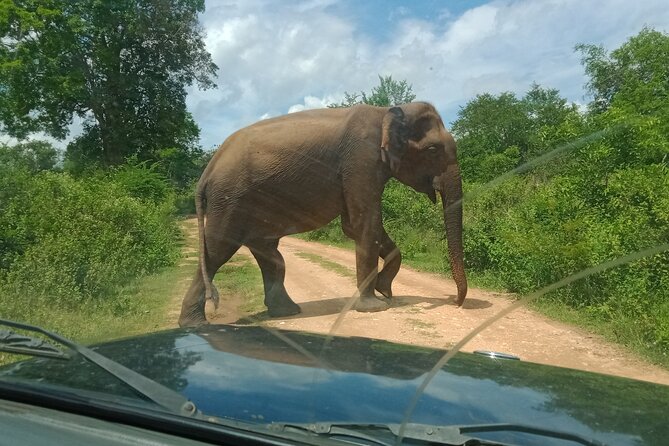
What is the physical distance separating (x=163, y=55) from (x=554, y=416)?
1824 centimetres

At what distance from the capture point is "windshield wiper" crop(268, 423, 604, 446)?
1.98 meters

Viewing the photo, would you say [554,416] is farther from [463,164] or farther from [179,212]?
[463,164]

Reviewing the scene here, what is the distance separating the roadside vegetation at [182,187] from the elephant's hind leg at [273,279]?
1.37 m

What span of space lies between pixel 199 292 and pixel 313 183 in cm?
187

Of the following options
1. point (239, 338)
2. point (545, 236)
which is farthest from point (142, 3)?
point (239, 338)

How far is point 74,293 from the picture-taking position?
28.8 ft

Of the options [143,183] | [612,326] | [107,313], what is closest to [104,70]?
[143,183]

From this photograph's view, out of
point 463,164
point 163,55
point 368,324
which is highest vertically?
point 163,55

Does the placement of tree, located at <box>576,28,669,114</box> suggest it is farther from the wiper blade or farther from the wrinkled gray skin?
the wiper blade

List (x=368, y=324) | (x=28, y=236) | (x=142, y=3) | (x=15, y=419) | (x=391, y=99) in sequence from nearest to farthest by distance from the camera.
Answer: (x=15, y=419)
(x=368, y=324)
(x=28, y=236)
(x=391, y=99)
(x=142, y=3)

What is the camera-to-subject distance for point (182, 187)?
70.0 feet

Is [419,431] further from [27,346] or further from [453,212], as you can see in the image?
[453,212]

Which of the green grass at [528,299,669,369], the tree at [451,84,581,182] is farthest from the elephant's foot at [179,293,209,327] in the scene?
the tree at [451,84,581,182]

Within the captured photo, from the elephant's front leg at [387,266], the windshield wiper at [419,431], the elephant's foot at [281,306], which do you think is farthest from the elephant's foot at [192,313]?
the windshield wiper at [419,431]
